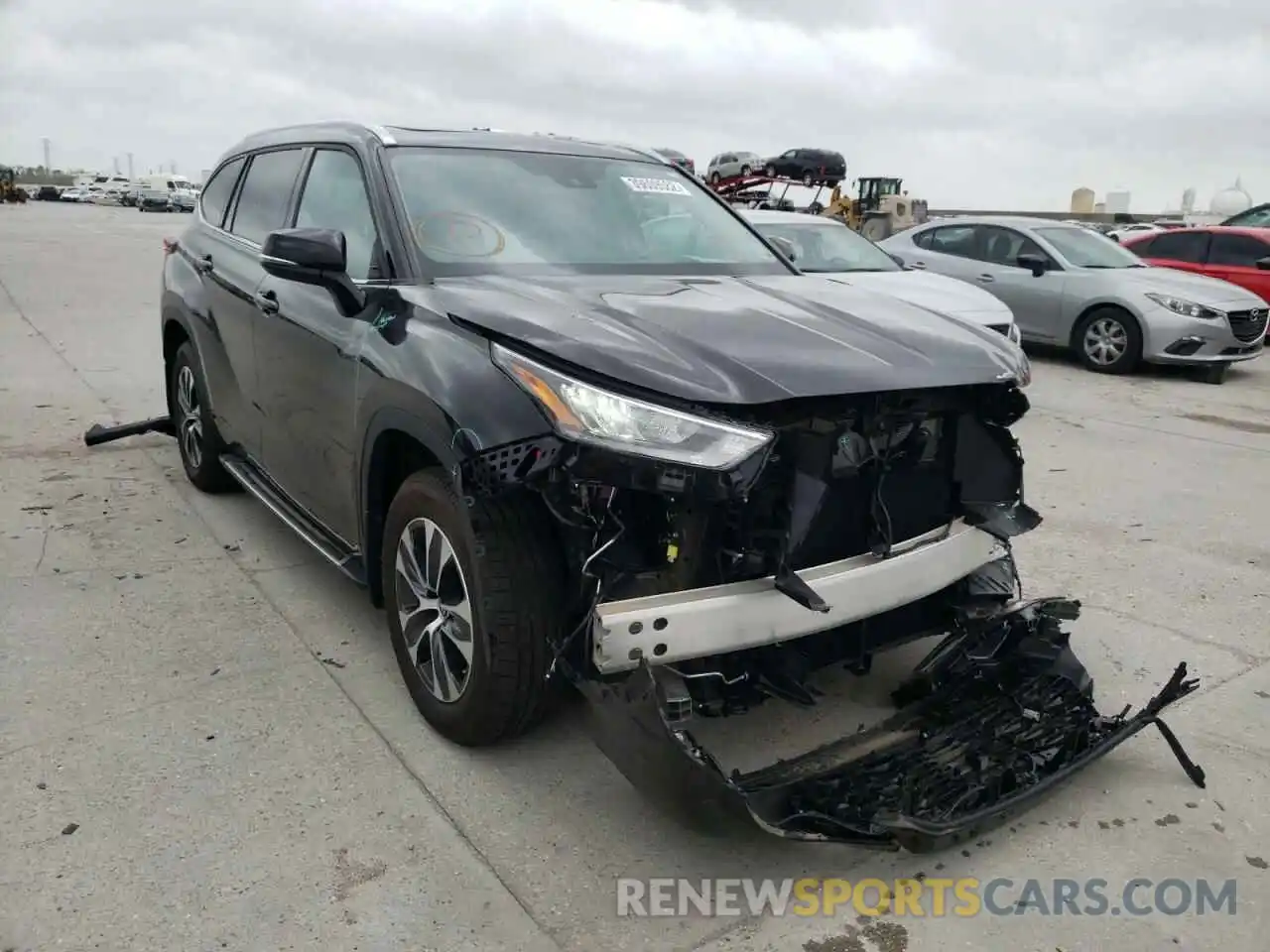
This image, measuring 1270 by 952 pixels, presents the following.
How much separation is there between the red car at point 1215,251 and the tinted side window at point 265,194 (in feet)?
38.9

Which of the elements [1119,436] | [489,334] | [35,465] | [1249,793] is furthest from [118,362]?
[1249,793]

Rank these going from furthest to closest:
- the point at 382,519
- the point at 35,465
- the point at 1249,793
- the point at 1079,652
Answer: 1. the point at 35,465
2. the point at 1079,652
3. the point at 382,519
4. the point at 1249,793

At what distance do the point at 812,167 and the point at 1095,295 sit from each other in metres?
11.8

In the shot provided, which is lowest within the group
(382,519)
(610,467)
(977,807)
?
(977,807)

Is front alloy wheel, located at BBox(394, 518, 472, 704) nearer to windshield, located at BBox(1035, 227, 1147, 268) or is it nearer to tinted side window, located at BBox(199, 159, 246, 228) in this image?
tinted side window, located at BBox(199, 159, 246, 228)

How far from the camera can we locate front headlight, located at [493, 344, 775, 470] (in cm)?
242

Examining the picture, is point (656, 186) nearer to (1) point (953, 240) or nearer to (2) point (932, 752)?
(2) point (932, 752)

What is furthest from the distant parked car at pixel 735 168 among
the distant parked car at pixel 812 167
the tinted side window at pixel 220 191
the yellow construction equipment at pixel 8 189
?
the yellow construction equipment at pixel 8 189

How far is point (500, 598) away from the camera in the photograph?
267cm

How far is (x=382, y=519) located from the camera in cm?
333

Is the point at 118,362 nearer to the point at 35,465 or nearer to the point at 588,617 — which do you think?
the point at 35,465

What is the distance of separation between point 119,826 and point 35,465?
13.4ft

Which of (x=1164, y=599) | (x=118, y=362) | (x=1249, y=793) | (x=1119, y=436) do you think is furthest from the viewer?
(x=118, y=362)

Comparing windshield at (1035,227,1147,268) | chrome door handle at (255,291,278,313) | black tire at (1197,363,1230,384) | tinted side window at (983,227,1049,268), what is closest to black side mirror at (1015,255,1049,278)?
tinted side window at (983,227,1049,268)
